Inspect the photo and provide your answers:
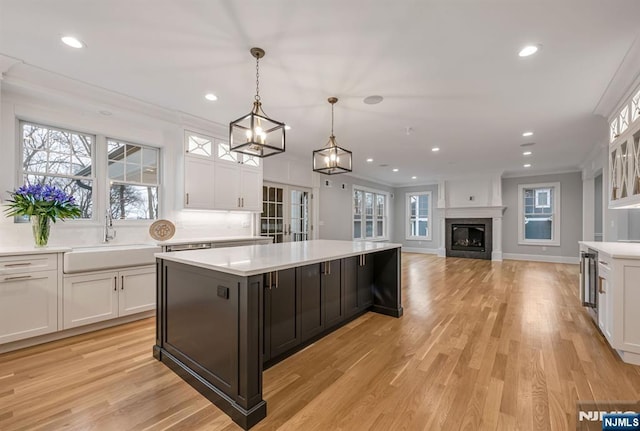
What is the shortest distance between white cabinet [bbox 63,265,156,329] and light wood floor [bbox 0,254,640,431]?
0.63ft

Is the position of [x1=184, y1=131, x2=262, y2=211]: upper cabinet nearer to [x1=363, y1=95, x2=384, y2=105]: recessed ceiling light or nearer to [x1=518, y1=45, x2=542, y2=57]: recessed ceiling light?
[x1=363, y1=95, x2=384, y2=105]: recessed ceiling light

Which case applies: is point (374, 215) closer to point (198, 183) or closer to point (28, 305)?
point (198, 183)

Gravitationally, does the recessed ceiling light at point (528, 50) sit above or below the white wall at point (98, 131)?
above

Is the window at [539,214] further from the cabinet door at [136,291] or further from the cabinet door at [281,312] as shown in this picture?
the cabinet door at [136,291]

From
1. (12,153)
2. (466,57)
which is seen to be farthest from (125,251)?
(466,57)

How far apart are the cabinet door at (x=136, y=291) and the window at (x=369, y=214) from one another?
6240 millimetres

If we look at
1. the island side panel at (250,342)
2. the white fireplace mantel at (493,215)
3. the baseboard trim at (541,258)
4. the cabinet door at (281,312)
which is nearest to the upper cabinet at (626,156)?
the cabinet door at (281,312)

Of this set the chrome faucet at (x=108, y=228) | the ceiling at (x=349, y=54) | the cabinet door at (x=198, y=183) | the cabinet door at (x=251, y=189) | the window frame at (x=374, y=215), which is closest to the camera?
the ceiling at (x=349, y=54)

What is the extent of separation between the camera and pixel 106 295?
3143mm

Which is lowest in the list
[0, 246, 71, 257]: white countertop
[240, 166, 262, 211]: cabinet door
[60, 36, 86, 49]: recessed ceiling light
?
[0, 246, 71, 257]: white countertop

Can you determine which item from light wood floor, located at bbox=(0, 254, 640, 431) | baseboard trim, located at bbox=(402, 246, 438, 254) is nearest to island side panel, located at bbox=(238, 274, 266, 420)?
light wood floor, located at bbox=(0, 254, 640, 431)

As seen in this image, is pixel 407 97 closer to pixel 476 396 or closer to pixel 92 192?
pixel 476 396
